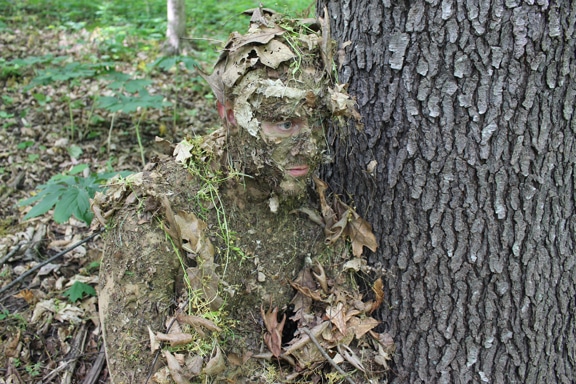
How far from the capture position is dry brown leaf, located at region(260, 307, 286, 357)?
191 centimetres

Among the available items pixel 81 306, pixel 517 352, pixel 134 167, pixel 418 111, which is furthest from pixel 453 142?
pixel 134 167

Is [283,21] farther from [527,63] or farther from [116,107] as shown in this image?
[116,107]

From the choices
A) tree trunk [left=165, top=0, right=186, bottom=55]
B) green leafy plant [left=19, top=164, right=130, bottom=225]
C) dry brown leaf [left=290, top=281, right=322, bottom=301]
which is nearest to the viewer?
dry brown leaf [left=290, top=281, right=322, bottom=301]

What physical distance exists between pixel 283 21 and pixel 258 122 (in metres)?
0.44

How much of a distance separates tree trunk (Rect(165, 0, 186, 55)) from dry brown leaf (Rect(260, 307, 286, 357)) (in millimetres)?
4513

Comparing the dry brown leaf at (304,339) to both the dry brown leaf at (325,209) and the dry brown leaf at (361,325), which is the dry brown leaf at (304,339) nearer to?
the dry brown leaf at (361,325)

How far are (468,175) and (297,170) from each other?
68 centimetres

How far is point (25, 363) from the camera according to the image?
8.02ft

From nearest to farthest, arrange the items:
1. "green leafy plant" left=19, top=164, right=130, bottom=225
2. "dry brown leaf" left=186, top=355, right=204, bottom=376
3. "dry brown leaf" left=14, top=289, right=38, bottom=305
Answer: "dry brown leaf" left=186, top=355, right=204, bottom=376 < "green leafy plant" left=19, top=164, right=130, bottom=225 < "dry brown leaf" left=14, top=289, right=38, bottom=305

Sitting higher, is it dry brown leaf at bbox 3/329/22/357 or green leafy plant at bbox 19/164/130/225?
green leafy plant at bbox 19/164/130/225

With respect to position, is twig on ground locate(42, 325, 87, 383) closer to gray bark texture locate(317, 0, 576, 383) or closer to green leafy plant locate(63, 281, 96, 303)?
green leafy plant locate(63, 281, 96, 303)

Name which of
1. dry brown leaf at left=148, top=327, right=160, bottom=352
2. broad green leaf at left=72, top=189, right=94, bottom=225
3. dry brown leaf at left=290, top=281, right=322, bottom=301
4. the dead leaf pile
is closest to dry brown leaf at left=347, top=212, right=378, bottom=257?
the dead leaf pile

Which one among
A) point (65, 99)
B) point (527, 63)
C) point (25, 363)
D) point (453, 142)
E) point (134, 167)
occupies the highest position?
point (527, 63)

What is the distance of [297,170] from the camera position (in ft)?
5.73
